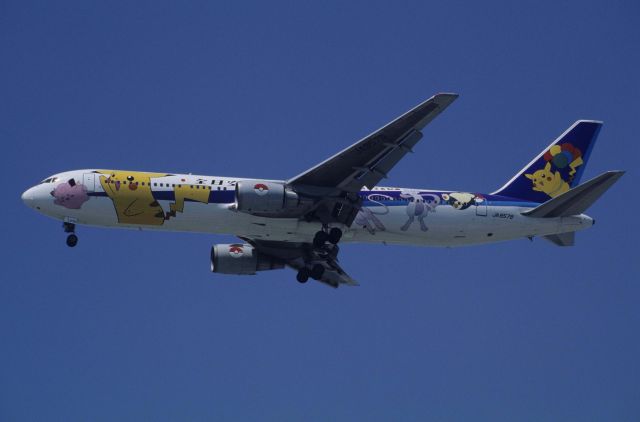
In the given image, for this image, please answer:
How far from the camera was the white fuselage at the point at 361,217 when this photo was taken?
163 ft

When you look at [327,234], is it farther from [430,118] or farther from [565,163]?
[565,163]

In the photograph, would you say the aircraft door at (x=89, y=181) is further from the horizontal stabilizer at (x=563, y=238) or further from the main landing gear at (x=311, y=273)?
the horizontal stabilizer at (x=563, y=238)

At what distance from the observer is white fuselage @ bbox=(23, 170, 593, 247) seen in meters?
49.7

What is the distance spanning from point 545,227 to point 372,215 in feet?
30.0

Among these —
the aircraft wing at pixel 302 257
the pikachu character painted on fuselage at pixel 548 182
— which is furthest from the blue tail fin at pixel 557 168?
the aircraft wing at pixel 302 257

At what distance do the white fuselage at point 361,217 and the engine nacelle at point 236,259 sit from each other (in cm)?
528

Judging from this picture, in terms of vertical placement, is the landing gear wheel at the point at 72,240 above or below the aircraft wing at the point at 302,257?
above

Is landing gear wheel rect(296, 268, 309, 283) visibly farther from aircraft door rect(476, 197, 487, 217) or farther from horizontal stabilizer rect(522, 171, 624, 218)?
horizontal stabilizer rect(522, 171, 624, 218)

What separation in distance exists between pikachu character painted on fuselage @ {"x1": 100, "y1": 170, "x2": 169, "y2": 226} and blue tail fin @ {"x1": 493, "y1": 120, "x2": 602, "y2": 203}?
18381 millimetres

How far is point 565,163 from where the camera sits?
57.4 metres

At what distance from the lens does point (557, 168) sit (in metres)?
57.1

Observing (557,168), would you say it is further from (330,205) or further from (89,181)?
(89,181)

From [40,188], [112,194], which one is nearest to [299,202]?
[112,194]

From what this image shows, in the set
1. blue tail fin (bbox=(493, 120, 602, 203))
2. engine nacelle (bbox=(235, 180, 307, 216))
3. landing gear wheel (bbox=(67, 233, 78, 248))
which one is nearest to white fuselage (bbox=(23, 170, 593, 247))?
landing gear wheel (bbox=(67, 233, 78, 248))
